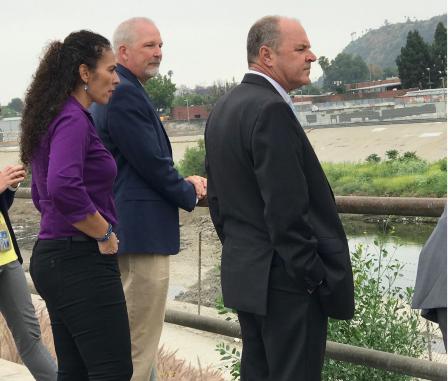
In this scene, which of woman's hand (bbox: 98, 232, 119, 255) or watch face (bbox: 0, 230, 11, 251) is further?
watch face (bbox: 0, 230, 11, 251)

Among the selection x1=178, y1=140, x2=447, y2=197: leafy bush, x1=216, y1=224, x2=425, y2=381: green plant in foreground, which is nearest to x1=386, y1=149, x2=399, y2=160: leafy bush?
x1=178, y1=140, x2=447, y2=197: leafy bush

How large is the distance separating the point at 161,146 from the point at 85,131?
0.51 meters

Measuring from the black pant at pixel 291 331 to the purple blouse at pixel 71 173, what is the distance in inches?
25.3

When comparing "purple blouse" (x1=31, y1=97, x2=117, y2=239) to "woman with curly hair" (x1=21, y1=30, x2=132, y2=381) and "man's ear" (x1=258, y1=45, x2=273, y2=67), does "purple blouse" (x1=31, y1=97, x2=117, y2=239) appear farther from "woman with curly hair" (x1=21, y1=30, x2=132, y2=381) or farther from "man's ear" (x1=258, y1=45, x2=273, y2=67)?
"man's ear" (x1=258, y1=45, x2=273, y2=67)

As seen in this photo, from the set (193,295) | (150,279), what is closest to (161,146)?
(150,279)

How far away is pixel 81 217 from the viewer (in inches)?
99.2

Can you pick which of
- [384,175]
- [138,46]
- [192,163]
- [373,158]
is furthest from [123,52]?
[373,158]

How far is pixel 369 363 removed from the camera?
119 inches

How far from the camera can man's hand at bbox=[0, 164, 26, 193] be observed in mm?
3266

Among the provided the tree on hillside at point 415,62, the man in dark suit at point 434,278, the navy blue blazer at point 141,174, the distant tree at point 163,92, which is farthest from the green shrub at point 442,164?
the distant tree at point 163,92

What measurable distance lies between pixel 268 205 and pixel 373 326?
1425mm

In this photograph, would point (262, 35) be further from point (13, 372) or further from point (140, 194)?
point (13, 372)

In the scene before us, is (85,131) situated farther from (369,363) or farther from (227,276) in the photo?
(369,363)

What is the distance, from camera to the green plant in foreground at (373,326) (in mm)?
3496
